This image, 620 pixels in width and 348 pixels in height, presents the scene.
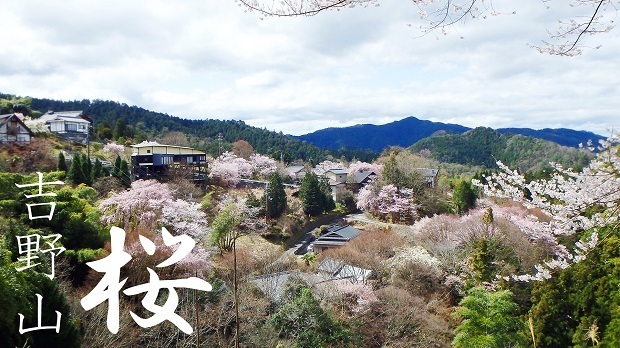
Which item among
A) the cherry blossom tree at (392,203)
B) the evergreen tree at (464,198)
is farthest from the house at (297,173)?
the evergreen tree at (464,198)

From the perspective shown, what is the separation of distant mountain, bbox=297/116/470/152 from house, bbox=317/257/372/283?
5195 inches

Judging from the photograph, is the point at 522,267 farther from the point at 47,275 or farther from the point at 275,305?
the point at 47,275

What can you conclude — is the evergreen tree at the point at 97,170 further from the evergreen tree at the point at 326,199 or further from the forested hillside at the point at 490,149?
the forested hillside at the point at 490,149

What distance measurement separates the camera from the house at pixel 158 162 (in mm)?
23047

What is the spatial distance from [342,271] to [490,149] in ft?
201

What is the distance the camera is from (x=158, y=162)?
23.5 metres

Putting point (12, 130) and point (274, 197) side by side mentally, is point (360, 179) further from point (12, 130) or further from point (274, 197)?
point (12, 130)

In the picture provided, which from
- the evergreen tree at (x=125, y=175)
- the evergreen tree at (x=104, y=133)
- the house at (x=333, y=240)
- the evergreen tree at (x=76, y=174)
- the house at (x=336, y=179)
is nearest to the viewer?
the evergreen tree at (x=76, y=174)

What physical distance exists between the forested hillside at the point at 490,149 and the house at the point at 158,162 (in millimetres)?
43912

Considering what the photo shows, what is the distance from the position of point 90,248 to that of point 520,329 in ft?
40.4

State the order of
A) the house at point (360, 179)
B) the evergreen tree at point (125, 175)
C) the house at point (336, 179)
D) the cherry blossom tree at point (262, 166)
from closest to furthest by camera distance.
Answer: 1. the evergreen tree at point (125, 175)
2. the cherry blossom tree at point (262, 166)
3. the house at point (336, 179)
4. the house at point (360, 179)

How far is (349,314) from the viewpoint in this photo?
481 inches

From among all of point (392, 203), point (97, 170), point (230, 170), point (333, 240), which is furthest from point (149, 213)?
point (392, 203)

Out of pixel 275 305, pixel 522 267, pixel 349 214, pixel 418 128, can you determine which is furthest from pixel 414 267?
pixel 418 128
